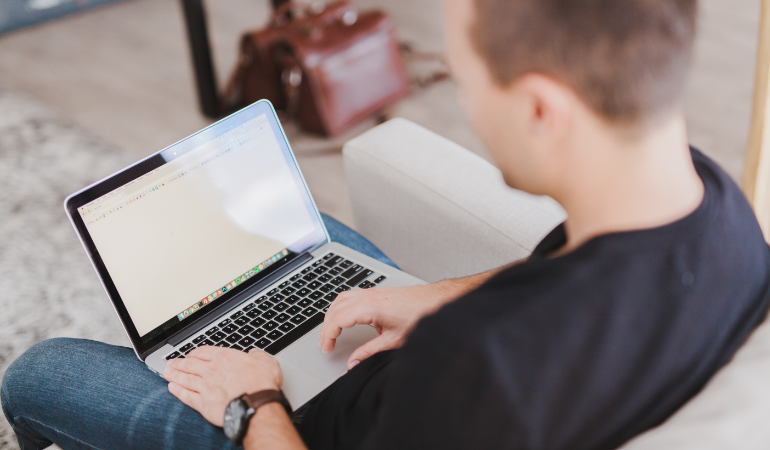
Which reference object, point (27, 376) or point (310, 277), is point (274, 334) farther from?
point (27, 376)

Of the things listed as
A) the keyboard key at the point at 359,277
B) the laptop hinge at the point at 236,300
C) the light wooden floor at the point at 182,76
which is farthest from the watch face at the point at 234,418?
the light wooden floor at the point at 182,76

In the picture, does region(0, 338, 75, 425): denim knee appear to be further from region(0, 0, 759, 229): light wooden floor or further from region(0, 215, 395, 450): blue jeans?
region(0, 0, 759, 229): light wooden floor

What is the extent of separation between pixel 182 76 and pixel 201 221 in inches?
83.3

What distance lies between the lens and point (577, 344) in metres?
0.54

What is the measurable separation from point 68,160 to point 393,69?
1.21 meters

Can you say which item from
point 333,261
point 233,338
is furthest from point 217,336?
point 333,261

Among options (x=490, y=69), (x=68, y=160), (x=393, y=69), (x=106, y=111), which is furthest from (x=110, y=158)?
(x=490, y=69)

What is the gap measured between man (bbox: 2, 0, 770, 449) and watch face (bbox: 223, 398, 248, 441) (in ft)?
0.75

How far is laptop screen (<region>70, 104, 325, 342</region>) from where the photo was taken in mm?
930

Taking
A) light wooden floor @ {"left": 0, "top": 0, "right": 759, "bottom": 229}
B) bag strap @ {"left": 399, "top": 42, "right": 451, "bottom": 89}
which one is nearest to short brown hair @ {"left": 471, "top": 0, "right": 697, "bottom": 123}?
light wooden floor @ {"left": 0, "top": 0, "right": 759, "bottom": 229}

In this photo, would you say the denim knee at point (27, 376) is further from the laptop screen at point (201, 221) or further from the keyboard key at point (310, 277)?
the keyboard key at point (310, 277)

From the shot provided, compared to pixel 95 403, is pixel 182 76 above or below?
below

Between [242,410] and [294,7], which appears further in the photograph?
[294,7]

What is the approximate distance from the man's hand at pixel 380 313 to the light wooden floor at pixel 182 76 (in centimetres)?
119
